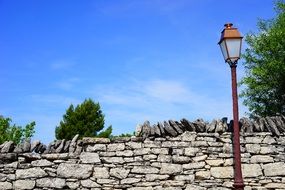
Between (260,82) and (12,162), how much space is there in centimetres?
946

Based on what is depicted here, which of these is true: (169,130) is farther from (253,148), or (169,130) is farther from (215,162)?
(253,148)

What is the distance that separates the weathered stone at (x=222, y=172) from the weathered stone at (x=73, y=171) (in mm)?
2396

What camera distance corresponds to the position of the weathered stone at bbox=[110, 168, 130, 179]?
24.5ft

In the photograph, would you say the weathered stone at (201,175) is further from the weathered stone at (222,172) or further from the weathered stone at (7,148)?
the weathered stone at (7,148)

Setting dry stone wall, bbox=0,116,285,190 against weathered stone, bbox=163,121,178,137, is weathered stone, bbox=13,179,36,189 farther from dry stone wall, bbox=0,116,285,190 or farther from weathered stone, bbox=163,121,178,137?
weathered stone, bbox=163,121,178,137

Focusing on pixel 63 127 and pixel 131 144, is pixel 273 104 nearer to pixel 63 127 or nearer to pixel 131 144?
pixel 131 144

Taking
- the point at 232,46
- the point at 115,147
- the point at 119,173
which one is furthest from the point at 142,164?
the point at 232,46

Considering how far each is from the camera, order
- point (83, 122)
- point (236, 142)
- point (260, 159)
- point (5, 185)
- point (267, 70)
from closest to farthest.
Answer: point (236, 142), point (5, 185), point (260, 159), point (267, 70), point (83, 122)

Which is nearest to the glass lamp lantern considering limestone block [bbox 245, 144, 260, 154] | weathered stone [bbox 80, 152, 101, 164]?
limestone block [bbox 245, 144, 260, 154]

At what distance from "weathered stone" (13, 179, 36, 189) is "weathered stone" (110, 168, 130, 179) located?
59.3 inches

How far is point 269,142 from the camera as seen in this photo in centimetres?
782

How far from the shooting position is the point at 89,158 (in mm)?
7543

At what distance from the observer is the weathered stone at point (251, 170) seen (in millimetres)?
7609

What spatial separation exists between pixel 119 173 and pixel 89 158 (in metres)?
0.65
